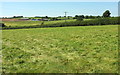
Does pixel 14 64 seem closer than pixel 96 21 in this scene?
Yes

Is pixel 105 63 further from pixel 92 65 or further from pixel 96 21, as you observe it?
pixel 96 21

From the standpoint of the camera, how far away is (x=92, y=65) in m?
7.49

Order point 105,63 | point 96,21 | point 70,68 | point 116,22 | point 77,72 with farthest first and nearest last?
point 96,21
point 116,22
point 105,63
point 70,68
point 77,72

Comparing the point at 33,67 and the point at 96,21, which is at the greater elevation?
the point at 96,21

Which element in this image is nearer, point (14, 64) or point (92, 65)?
point (92, 65)

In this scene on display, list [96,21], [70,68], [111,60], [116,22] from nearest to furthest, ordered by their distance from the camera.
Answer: [70,68] → [111,60] → [116,22] → [96,21]

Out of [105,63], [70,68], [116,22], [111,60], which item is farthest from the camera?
[116,22]

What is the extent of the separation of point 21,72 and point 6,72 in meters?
0.66

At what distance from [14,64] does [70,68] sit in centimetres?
293

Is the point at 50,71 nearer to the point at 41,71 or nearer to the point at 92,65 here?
the point at 41,71

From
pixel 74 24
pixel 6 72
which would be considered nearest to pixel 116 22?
pixel 74 24

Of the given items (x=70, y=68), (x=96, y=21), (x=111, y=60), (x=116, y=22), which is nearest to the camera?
(x=70, y=68)

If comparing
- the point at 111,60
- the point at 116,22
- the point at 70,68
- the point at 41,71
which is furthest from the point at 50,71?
the point at 116,22

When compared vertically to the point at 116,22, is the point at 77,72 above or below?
below
